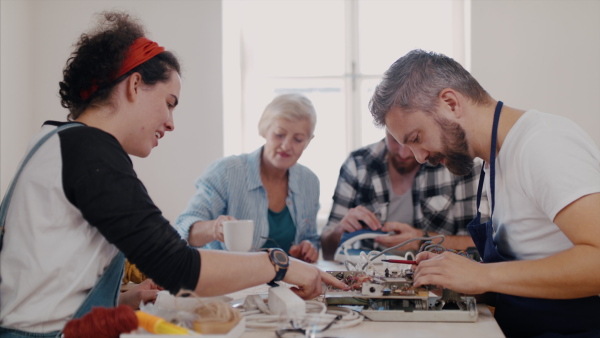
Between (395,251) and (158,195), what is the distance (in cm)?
200

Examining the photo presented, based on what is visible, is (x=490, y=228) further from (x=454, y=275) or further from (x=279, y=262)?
(x=279, y=262)

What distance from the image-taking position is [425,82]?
162 cm

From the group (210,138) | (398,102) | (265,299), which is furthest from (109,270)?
(210,138)

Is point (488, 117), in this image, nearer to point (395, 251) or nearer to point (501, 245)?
point (501, 245)

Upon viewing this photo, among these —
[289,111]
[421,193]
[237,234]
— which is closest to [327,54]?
[289,111]

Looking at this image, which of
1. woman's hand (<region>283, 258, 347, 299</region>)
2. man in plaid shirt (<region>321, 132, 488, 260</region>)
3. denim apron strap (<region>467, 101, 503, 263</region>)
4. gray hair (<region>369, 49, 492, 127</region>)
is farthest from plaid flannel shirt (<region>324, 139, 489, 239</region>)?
woman's hand (<region>283, 258, 347, 299</region>)

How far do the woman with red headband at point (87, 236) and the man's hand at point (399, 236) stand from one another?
1.22 meters

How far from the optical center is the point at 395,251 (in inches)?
95.3

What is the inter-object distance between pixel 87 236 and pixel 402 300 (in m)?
0.72

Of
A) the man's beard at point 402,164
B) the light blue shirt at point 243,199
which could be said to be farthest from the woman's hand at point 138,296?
the man's beard at point 402,164

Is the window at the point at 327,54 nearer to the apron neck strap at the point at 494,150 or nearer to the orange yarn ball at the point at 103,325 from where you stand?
the apron neck strap at the point at 494,150

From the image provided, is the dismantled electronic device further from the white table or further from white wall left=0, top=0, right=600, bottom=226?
white wall left=0, top=0, right=600, bottom=226

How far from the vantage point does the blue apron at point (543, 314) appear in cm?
141

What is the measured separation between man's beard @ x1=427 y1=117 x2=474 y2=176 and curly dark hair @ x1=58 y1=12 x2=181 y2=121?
30.5 inches
